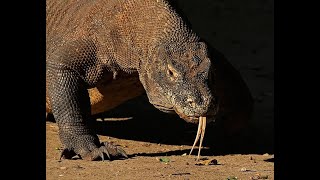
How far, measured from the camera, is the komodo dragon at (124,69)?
23.8 feet

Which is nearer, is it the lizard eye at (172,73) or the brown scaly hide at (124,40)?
the lizard eye at (172,73)

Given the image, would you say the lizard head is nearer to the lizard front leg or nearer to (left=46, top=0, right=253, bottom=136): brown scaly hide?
(left=46, top=0, right=253, bottom=136): brown scaly hide

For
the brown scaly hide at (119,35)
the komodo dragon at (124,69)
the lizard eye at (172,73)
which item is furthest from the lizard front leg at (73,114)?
the lizard eye at (172,73)

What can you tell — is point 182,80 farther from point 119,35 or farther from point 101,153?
point 119,35

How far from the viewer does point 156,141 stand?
29.7 ft

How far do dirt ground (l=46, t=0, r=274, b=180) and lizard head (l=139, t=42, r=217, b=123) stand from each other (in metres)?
0.54

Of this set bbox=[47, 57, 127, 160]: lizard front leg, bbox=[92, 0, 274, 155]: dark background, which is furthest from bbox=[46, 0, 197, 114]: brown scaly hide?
bbox=[92, 0, 274, 155]: dark background

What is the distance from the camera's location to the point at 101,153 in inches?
303

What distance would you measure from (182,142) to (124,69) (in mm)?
1232

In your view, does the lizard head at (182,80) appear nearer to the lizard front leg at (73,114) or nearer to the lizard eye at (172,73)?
the lizard eye at (172,73)

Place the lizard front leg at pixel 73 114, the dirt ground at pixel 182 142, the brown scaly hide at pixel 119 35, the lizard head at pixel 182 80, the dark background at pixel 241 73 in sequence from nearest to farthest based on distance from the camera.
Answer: the lizard head at pixel 182 80
the dirt ground at pixel 182 142
the lizard front leg at pixel 73 114
the brown scaly hide at pixel 119 35
the dark background at pixel 241 73

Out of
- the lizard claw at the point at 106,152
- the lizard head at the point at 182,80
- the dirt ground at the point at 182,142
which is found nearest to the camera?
the lizard head at the point at 182,80

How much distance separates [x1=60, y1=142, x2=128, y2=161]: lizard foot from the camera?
7691mm

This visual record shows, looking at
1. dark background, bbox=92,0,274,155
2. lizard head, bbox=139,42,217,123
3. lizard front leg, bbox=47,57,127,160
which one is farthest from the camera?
dark background, bbox=92,0,274,155
